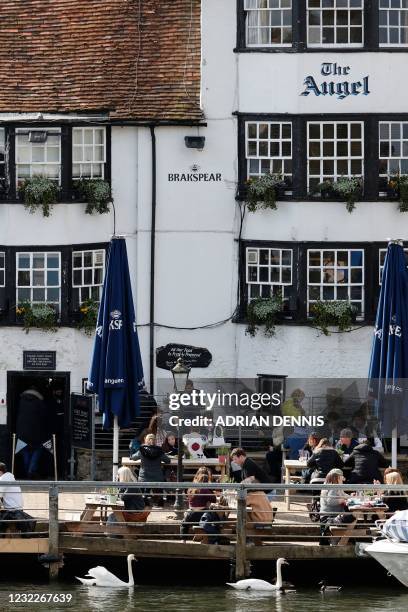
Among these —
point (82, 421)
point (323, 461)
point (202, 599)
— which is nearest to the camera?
point (202, 599)

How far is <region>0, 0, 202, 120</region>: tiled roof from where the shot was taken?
3625 centimetres

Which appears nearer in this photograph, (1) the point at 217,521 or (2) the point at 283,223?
(1) the point at 217,521

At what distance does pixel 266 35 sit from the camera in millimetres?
35844

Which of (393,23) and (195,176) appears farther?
(195,176)

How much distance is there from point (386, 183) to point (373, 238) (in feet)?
3.53

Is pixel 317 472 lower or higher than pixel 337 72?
lower

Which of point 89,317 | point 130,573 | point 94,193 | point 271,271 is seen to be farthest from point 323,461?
point 94,193

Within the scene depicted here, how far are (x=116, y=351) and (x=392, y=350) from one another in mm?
4445

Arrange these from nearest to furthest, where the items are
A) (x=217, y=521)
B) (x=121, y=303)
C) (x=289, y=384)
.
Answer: (x=217, y=521), (x=121, y=303), (x=289, y=384)

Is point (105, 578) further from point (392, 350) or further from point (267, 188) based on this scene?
point (267, 188)

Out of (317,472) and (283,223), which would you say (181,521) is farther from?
(283,223)

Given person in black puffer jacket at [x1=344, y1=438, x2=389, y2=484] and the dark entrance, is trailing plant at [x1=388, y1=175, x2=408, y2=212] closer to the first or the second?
the dark entrance

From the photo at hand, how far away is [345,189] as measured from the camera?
35.4 meters

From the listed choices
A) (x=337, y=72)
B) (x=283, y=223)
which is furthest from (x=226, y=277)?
(x=337, y=72)
